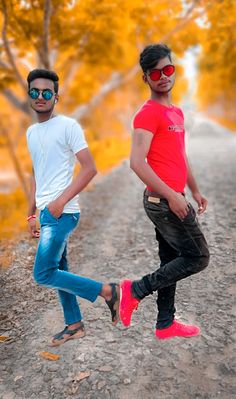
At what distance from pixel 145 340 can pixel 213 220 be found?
3326 mm

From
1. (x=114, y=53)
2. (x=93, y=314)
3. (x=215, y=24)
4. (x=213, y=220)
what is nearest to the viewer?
(x=93, y=314)

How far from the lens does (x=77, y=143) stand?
3072mm

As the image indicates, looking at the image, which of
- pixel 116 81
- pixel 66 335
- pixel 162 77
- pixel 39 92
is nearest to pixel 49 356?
pixel 66 335

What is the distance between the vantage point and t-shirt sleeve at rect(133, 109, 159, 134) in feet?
9.36

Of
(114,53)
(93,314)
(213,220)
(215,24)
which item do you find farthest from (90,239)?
(114,53)

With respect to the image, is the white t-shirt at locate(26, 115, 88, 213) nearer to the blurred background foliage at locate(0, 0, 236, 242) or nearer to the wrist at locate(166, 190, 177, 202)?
the wrist at locate(166, 190, 177, 202)

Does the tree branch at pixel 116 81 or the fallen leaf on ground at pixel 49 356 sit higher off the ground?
the tree branch at pixel 116 81

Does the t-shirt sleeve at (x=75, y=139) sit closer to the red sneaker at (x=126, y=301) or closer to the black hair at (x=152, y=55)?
the black hair at (x=152, y=55)

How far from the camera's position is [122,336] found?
371 cm

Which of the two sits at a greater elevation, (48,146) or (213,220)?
(48,146)

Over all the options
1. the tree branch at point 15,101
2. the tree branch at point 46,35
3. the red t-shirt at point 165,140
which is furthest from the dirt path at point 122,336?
the tree branch at point 15,101

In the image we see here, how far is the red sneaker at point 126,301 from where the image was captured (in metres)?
3.27

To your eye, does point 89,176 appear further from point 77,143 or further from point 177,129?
point 177,129

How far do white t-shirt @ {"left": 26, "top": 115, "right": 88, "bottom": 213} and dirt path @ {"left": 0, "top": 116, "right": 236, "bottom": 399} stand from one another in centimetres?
139
